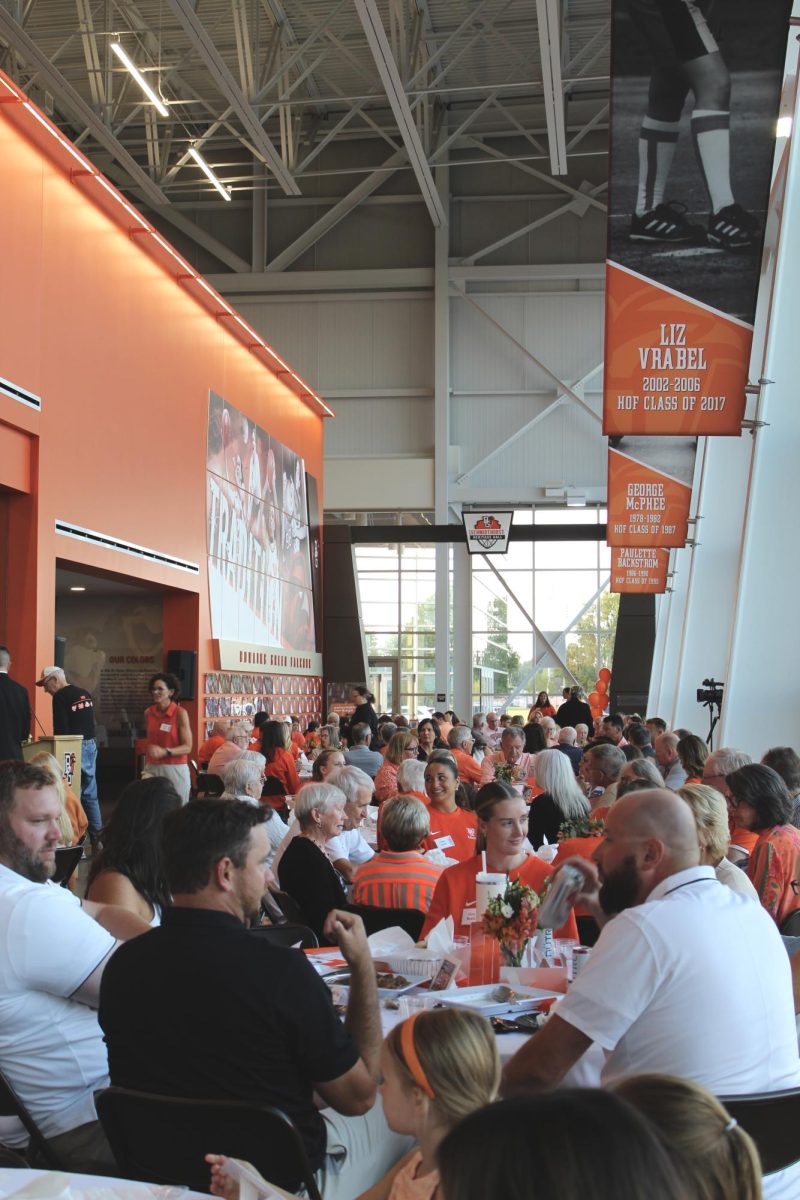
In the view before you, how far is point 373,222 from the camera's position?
26.5 metres

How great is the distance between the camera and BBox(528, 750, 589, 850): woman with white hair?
6.77 metres

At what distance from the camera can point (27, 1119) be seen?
2732 mm

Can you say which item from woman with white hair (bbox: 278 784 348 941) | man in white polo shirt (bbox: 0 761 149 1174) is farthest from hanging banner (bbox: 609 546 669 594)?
man in white polo shirt (bbox: 0 761 149 1174)

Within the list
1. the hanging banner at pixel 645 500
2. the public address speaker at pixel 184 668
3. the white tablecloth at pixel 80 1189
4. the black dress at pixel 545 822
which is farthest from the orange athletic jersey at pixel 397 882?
the public address speaker at pixel 184 668

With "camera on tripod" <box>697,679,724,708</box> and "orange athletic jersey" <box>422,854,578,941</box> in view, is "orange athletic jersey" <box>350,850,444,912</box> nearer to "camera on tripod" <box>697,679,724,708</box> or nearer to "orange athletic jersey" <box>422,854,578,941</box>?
"orange athletic jersey" <box>422,854,578,941</box>

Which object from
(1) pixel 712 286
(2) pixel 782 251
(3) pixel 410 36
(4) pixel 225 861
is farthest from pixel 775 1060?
(3) pixel 410 36

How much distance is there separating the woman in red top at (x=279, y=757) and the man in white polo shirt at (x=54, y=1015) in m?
6.36

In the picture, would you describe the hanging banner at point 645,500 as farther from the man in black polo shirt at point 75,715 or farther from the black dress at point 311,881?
the black dress at point 311,881

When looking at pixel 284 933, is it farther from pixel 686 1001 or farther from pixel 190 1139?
pixel 686 1001

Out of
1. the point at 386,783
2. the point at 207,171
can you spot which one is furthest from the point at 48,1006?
the point at 207,171

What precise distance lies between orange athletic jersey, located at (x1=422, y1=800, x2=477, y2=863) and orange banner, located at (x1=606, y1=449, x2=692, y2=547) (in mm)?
6522

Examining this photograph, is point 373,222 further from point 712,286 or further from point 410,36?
point 712,286

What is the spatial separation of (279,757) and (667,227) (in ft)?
16.7

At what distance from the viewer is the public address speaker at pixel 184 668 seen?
49.1 ft
